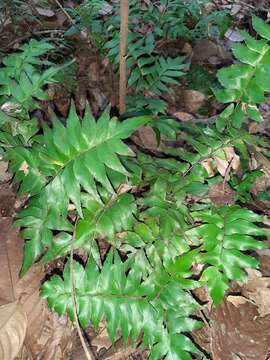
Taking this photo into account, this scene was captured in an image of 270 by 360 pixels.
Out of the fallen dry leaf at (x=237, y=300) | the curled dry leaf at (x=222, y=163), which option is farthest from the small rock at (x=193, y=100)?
the fallen dry leaf at (x=237, y=300)

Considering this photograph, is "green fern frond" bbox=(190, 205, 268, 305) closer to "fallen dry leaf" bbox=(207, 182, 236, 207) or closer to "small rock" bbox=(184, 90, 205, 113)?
"fallen dry leaf" bbox=(207, 182, 236, 207)

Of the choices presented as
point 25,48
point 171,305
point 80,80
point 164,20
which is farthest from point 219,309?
point 164,20

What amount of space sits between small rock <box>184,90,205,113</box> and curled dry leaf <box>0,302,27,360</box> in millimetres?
1932

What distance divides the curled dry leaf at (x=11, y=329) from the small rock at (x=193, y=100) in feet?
6.34

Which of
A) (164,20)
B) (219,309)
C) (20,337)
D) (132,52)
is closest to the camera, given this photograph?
(20,337)

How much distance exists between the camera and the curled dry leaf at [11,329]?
2109 millimetres

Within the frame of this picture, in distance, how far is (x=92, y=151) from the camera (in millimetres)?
1777

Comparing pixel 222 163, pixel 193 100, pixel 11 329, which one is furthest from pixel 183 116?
pixel 11 329

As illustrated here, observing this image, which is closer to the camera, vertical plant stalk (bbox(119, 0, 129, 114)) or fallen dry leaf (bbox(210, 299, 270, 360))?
vertical plant stalk (bbox(119, 0, 129, 114))

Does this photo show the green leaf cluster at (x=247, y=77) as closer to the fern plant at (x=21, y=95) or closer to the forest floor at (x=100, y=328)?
the forest floor at (x=100, y=328)

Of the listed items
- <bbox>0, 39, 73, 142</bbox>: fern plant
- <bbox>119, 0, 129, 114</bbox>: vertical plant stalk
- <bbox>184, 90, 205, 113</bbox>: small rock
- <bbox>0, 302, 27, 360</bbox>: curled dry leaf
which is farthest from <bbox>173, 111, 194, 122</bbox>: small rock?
<bbox>0, 302, 27, 360</bbox>: curled dry leaf

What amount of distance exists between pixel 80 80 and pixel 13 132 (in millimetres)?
1334

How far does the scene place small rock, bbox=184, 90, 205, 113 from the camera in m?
3.55

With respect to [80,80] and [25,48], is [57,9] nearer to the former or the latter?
[80,80]
